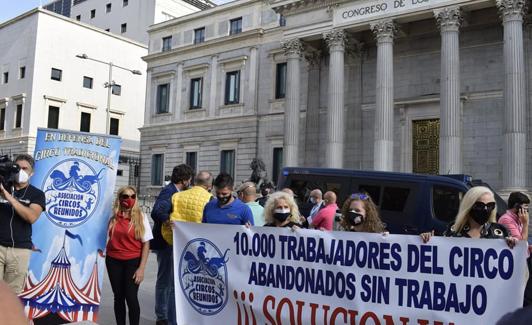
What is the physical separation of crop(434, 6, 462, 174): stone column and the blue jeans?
16758 millimetres

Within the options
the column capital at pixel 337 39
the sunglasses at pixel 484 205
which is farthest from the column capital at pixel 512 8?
the sunglasses at pixel 484 205

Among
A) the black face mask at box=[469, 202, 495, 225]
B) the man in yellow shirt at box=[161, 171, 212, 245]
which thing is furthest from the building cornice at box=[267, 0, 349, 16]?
the black face mask at box=[469, 202, 495, 225]

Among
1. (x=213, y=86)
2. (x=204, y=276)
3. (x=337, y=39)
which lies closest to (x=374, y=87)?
(x=337, y=39)

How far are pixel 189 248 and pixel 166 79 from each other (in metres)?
34.2

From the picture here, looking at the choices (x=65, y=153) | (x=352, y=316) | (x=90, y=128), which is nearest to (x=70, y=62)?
(x=90, y=128)

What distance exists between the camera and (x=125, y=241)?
606 cm

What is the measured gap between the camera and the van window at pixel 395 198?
10656 millimetres

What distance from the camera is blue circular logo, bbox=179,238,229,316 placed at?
5348mm

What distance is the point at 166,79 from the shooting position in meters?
38.5

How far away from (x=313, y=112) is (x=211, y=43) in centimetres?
1016

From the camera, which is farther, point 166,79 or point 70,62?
point 70,62

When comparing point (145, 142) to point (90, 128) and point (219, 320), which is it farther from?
point (219, 320)

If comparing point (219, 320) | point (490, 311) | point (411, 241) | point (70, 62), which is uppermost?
point (70, 62)

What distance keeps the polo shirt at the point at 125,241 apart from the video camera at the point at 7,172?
1.30m
